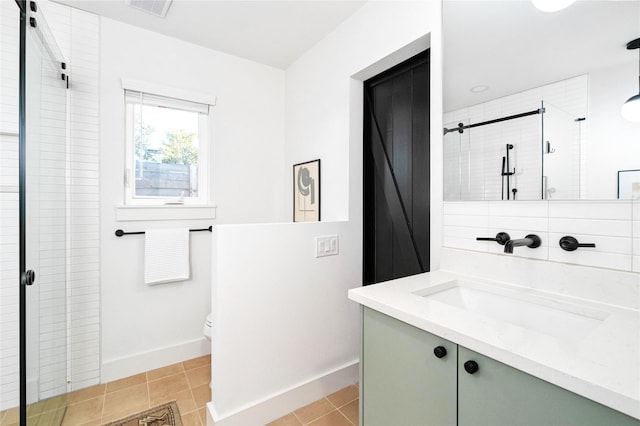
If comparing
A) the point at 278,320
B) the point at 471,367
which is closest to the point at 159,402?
the point at 278,320

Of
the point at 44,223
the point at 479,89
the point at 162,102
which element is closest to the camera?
the point at 479,89

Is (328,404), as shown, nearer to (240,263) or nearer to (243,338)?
(243,338)

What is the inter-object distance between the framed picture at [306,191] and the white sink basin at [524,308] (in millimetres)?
1198

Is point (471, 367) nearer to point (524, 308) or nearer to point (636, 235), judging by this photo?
point (524, 308)

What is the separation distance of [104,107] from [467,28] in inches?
88.4

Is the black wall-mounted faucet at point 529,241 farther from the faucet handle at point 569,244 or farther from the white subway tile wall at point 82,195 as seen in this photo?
the white subway tile wall at point 82,195

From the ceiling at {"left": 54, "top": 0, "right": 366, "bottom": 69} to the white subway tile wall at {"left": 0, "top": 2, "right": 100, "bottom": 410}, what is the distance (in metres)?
0.29

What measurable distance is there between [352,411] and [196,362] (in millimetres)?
1242

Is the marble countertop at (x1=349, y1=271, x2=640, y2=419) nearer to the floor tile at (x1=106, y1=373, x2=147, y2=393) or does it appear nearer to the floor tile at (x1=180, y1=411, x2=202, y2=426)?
the floor tile at (x1=180, y1=411, x2=202, y2=426)

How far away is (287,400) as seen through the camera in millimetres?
1670

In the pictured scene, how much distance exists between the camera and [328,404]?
1.75 meters

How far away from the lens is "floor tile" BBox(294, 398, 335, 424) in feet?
5.37

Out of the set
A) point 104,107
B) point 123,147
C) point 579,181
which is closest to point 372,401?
point 579,181

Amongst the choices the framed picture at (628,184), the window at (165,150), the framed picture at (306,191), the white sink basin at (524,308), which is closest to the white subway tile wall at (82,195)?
the window at (165,150)
